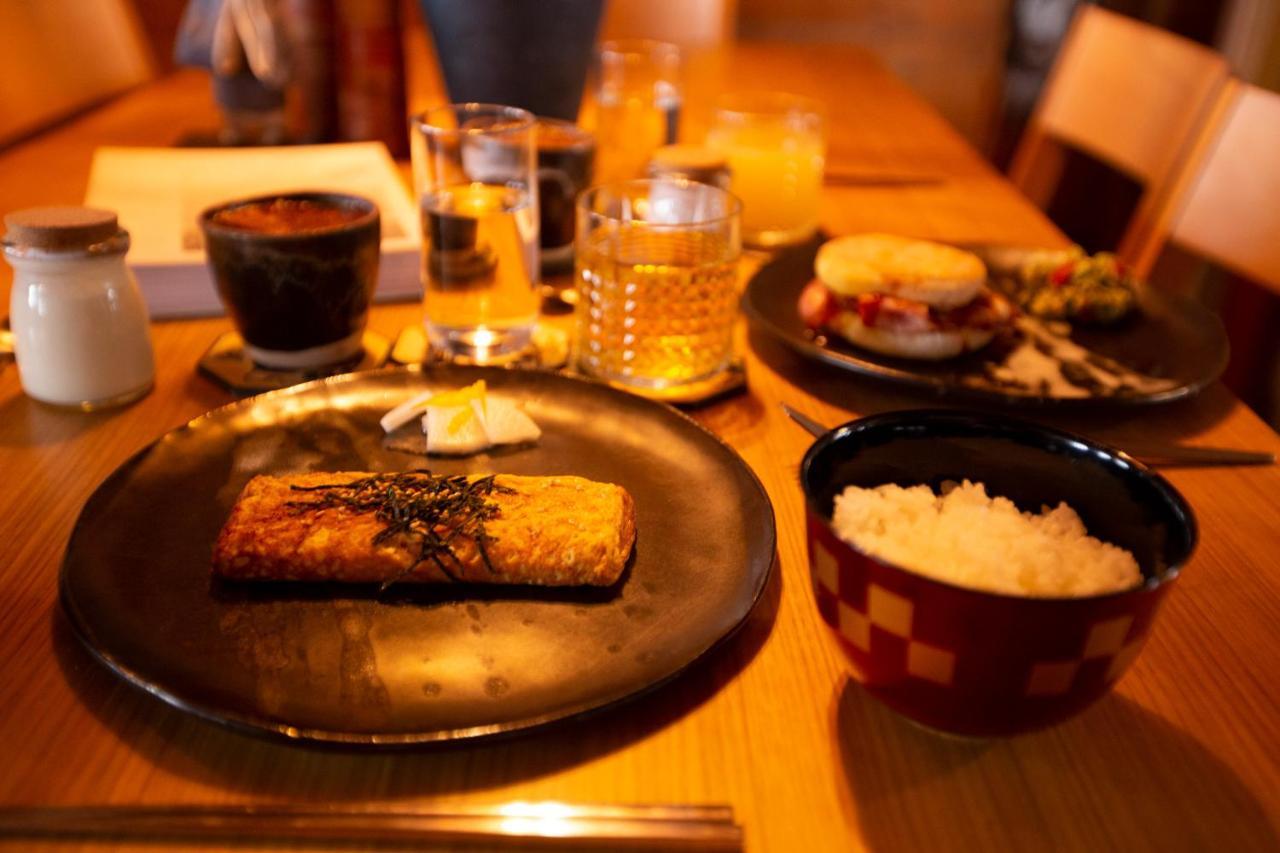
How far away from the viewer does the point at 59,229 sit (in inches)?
37.3

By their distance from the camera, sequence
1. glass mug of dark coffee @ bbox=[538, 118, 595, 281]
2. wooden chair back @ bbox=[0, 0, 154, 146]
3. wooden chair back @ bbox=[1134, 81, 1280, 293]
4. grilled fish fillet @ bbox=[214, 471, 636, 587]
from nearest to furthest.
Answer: grilled fish fillet @ bbox=[214, 471, 636, 587], glass mug of dark coffee @ bbox=[538, 118, 595, 281], wooden chair back @ bbox=[1134, 81, 1280, 293], wooden chair back @ bbox=[0, 0, 154, 146]

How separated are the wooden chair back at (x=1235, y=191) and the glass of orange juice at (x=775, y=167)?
592mm

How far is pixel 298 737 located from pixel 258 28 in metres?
1.54

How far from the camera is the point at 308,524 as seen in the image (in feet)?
2.44

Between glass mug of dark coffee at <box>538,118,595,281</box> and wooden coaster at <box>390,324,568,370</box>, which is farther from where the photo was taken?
glass mug of dark coffee at <box>538,118,595,281</box>

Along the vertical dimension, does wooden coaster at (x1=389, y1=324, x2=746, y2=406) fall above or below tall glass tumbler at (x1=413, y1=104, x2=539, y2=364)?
below

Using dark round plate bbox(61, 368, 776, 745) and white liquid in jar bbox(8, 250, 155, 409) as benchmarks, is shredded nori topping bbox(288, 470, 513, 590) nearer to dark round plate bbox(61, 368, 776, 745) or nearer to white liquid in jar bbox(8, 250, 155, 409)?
dark round plate bbox(61, 368, 776, 745)

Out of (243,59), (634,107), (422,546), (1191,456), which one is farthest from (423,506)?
(243,59)

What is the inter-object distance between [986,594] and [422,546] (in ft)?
1.27

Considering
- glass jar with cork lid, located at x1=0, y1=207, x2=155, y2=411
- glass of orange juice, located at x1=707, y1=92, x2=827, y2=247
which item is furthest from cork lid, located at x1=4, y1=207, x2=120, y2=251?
glass of orange juice, located at x1=707, y1=92, x2=827, y2=247

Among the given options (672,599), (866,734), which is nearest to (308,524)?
(672,599)

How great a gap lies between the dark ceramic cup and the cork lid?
0.10m

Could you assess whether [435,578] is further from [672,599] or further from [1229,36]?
[1229,36]

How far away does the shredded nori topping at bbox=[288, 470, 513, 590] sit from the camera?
73cm
